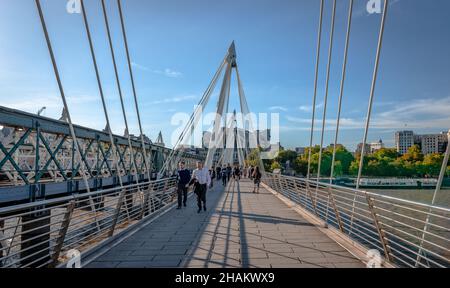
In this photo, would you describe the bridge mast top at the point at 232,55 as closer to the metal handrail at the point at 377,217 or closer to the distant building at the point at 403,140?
the metal handrail at the point at 377,217

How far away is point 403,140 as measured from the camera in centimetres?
12812

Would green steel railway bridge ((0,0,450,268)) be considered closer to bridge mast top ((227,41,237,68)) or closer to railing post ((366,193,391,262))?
railing post ((366,193,391,262))

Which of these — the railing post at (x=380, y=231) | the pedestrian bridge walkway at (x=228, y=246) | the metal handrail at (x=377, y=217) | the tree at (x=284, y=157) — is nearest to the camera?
the metal handrail at (x=377, y=217)

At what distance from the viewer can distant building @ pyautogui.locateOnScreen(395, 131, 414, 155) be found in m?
123

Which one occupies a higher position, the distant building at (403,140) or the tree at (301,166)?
the distant building at (403,140)

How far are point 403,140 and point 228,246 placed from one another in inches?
5489

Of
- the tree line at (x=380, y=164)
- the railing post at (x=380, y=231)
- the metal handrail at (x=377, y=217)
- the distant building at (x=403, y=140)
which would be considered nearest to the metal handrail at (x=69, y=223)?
the metal handrail at (x=377, y=217)

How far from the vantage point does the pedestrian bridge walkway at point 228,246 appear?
472 cm

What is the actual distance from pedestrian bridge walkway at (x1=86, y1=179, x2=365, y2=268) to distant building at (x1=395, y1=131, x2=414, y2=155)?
130020 millimetres

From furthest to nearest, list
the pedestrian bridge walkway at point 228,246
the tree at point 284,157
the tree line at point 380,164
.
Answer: the tree at point 284,157, the tree line at point 380,164, the pedestrian bridge walkway at point 228,246

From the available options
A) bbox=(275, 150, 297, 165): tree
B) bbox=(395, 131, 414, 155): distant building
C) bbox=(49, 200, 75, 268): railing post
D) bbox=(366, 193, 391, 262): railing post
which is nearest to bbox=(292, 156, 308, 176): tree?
bbox=(275, 150, 297, 165): tree

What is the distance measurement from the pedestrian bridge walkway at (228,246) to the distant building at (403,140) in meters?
130

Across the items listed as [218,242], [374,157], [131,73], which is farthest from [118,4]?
[374,157]

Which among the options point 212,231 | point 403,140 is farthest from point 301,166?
point 212,231
